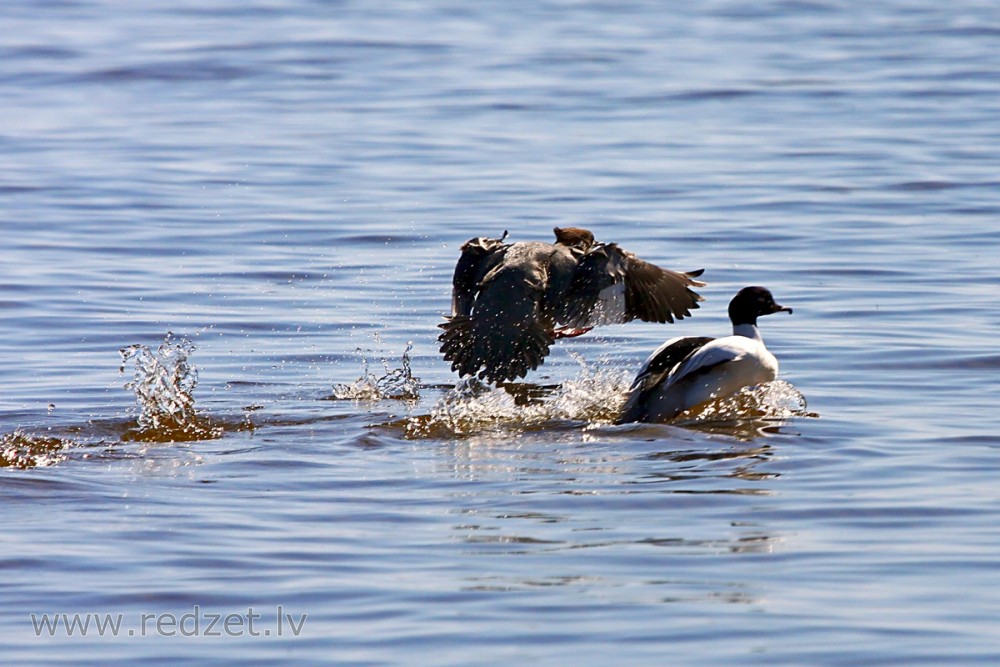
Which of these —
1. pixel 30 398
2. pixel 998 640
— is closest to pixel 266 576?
pixel 998 640

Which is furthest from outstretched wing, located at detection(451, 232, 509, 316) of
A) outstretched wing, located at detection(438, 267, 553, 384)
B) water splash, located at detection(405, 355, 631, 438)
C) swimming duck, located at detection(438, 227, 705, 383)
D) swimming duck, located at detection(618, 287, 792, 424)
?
swimming duck, located at detection(618, 287, 792, 424)

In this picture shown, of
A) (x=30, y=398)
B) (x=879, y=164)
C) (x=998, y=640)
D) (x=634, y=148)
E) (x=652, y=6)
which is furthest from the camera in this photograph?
(x=652, y=6)

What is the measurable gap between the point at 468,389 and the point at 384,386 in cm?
64

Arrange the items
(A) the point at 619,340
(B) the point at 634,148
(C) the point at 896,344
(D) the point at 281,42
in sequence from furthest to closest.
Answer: (D) the point at 281,42
(B) the point at 634,148
(A) the point at 619,340
(C) the point at 896,344

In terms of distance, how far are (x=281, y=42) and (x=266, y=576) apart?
887 inches

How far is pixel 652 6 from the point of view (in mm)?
33250

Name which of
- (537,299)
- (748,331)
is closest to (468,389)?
(537,299)

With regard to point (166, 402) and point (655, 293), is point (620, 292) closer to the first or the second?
point (655, 293)

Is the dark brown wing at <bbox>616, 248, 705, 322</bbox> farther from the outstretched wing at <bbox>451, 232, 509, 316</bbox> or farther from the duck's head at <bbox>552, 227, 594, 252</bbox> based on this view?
the outstretched wing at <bbox>451, 232, 509, 316</bbox>

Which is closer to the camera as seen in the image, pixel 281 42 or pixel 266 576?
pixel 266 576

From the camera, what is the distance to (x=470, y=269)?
9742mm

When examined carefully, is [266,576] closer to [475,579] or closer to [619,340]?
[475,579]

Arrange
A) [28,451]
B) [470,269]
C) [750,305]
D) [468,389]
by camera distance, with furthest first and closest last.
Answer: [470,269] < [750,305] < [468,389] < [28,451]

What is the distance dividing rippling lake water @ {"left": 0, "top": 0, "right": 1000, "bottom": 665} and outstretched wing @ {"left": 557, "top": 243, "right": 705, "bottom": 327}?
496 millimetres
